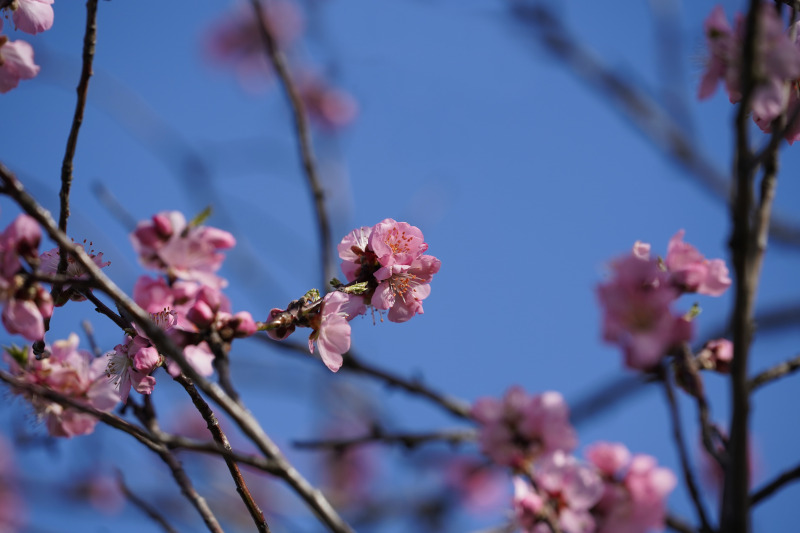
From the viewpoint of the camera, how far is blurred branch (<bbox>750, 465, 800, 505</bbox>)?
36.6 inches

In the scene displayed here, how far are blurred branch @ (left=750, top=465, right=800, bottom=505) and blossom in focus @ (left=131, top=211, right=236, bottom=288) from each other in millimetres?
1040

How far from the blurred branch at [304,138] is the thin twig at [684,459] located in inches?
75.1

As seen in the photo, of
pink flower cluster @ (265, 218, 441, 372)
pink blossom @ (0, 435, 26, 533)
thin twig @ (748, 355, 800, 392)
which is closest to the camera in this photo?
thin twig @ (748, 355, 800, 392)

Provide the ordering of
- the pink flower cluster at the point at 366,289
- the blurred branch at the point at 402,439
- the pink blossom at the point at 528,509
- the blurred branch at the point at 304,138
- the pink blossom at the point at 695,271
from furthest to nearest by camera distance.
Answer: the blurred branch at the point at 304,138 < the blurred branch at the point at 402,439 < the pink blossom at the point at 528,509 < the pink flower cluster at the point at 366,289 < the pink blossom at the point at 695,271

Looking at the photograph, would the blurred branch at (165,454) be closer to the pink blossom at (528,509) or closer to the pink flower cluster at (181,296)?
the pink flower cluster at (181,296)

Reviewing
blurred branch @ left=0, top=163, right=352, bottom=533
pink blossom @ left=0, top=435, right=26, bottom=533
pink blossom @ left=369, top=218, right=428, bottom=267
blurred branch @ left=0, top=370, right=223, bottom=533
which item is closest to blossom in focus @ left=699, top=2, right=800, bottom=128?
pink blossom @ left=369, top=218, right=428, bottom=267

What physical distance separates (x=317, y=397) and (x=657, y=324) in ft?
9.29

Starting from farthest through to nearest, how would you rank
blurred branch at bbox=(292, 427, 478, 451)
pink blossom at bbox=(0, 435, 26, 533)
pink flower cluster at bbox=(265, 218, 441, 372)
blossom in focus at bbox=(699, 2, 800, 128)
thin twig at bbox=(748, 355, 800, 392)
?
pink blossom at bbox=(0, 435, 26, 533) < blurred branch at bbox=(292, 427, 478, 451) < pink flower cluster at bbox=(265, 218, 441, 372) < blossom in focus at bbox=(699, 2, 800, 128) < thin twig at bbox=(748, 355, 800, 392)

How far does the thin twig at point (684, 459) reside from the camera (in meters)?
0.90

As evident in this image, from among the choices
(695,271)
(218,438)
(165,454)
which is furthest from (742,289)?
(165,454)

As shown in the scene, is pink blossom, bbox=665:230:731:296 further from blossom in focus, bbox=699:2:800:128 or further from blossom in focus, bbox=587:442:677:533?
blossom in focus, bbox=587:442:677:533

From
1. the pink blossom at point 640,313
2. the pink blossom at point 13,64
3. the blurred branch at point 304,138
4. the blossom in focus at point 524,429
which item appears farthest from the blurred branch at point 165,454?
the blurred branch at point 304,138

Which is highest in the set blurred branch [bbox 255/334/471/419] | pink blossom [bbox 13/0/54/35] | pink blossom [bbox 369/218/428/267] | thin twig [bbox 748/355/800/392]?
pink blossom [bbox 13/0/54/35]

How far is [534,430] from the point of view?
1.93m
